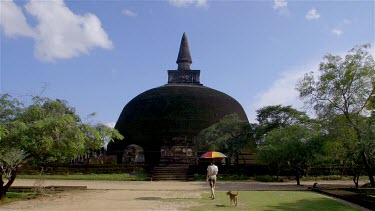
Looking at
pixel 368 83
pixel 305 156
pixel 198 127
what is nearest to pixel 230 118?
pixel 198 127

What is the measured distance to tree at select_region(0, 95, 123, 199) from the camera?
1233 cm

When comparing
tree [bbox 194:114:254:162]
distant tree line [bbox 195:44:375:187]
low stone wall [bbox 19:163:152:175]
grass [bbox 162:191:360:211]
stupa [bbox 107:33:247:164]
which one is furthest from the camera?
stupa [bbox 107:33:247:164]

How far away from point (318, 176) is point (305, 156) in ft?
21.7

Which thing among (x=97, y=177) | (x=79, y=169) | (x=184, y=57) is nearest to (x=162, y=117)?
(x=79, y=169)

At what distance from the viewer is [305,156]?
21656 mm

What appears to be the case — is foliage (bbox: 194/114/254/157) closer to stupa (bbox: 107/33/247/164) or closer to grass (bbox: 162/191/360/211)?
stupa (bbox: 107/33/247/164)

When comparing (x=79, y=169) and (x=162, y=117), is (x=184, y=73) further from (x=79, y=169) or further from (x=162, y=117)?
(x=79, y=169)

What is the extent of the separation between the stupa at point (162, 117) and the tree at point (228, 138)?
2.03 metres

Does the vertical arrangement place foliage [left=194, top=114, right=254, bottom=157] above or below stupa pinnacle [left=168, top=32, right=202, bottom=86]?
below

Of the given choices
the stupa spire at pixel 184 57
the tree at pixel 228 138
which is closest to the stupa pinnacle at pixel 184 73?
the stupa spire at pixel 184 57

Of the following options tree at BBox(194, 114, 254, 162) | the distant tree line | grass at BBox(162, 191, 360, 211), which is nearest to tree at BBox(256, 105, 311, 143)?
tree at BBox(194, 114, 254, 162)

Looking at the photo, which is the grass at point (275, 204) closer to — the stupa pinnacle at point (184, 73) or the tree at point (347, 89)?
the tree at point (347, 89)

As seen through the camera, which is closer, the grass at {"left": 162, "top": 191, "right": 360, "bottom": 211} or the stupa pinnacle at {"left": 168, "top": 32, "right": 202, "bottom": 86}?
the grass at {"left": 162, "top": 191, "right": 360, "bottom": 211}

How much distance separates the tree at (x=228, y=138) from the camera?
32.0 metres
